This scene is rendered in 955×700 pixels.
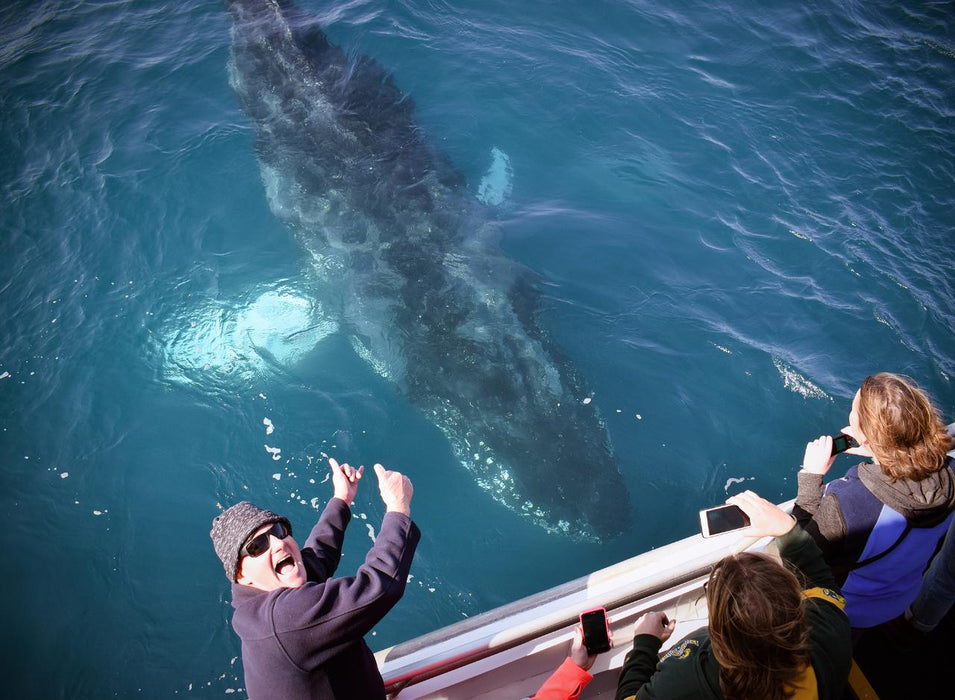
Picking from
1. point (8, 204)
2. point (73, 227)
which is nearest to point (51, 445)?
point (73, 227)

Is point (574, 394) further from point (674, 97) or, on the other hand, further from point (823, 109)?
point (823, 109)

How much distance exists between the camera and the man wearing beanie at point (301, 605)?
279cm

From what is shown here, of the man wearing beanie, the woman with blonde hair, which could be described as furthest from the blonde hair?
the man wearing beanie

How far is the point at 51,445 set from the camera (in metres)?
7.48

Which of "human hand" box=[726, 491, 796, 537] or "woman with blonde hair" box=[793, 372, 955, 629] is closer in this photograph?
"human hand" box=[726, 491, 796, 537]

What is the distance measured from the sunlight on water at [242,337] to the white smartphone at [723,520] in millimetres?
6279

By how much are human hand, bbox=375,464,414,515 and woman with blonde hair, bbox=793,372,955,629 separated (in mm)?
2414

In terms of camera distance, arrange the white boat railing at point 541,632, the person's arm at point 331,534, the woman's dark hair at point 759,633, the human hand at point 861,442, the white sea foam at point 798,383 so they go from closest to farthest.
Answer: the woman's dark hair at point 759,633, the person's arm at point 331,534, the human hand at point 861,442, the white boat railing at point 541,632, the white sea foam at point 798,383

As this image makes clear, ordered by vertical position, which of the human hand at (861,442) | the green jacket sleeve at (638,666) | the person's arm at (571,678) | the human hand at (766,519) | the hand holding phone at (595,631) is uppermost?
the human hand at (861,442)

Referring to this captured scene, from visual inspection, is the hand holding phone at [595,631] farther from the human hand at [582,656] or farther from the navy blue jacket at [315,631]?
the navy blue jacket at [315,631]

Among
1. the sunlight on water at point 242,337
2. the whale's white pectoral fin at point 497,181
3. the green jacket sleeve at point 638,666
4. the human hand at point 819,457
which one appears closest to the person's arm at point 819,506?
the human hand at point 819,457

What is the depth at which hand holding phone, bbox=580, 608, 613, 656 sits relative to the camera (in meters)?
3.30

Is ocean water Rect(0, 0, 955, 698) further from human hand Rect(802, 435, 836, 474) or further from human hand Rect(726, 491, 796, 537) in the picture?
human hand Rect(726, 491, 796, 537)

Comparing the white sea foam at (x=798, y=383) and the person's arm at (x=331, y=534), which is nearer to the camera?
the person's arm at (x=331, y=534)
